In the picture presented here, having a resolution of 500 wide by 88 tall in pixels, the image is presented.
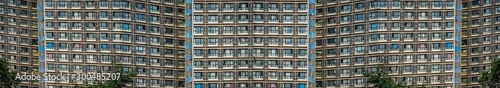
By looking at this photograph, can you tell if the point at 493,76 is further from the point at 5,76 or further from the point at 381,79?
the point at 5,76

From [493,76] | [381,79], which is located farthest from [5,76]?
[493,76]

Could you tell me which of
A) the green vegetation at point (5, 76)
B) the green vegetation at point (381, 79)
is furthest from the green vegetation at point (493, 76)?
the green vegetation at point (5, 76)

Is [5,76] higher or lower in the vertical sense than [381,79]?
higher

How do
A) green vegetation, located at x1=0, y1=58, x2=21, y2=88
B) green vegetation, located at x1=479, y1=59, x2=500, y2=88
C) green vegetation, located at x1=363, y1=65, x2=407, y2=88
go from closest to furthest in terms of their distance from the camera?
green vegetation, located at x1=363, y1=65, x2=407, y2=88 → green vegetation, located at x1=479, y1=59, x2=500, y2=88 → green vegetation, located at x1=0, y1=58, x2=21, y2=88

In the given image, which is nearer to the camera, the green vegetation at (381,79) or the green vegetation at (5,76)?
the green vegetation at (381,79)

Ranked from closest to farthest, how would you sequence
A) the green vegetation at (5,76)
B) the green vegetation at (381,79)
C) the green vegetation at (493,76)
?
the green vegetation at (381,79)
the green vegetation at (493,76)
the green vegetation at (5,76)

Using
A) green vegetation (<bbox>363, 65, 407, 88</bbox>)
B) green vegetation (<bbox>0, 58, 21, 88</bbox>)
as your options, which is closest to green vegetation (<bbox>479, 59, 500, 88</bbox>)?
green vegetation (<bbox>363, 65, 407, 88</bbox>)

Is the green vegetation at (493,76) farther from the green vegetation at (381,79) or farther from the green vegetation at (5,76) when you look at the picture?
→ the green vegetation at (5,76)

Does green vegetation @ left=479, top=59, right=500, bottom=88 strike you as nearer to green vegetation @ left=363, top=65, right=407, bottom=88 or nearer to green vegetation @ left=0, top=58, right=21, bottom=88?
green vegetation @ left=363, top=65, right=407, bottom=88

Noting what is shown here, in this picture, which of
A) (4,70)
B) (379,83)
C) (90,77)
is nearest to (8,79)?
(4,70)

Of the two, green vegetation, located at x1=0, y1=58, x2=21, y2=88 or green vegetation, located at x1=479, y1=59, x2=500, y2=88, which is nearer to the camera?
green vegetation, located at x1=479, y1=59, x2=500, y2=88

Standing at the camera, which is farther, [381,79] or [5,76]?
[5,76]

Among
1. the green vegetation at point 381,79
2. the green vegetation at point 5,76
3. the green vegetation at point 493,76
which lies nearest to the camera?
the green vegetation at point 381,79

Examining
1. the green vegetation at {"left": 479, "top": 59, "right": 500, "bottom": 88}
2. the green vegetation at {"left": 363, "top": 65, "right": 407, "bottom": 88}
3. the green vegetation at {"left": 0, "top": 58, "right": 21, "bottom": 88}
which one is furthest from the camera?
the green vegetation at {"left": 0, "top": 58, "right": 21, "bottom": 88}
